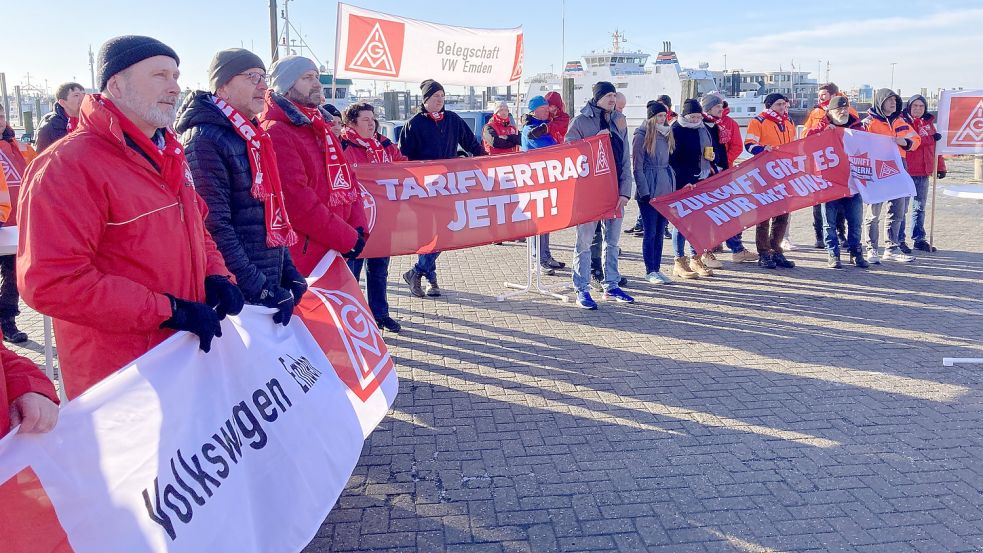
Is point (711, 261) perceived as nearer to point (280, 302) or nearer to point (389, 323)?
point (389, 323)

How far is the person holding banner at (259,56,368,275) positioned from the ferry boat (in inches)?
1090

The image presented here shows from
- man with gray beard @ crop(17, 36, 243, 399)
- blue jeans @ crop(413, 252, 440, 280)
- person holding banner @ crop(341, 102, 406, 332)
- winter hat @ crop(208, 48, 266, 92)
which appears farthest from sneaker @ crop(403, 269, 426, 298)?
man with gray beard @ crop(17, 36, 243, 399)

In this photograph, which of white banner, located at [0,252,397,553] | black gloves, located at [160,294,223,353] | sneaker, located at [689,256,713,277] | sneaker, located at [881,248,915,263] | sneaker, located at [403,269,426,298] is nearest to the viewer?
white banner, located at [0,252,397,553]

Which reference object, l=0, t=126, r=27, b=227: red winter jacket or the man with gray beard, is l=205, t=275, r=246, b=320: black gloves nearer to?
the man with gray beard

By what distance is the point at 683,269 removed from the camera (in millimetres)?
9094

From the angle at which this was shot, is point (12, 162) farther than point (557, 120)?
No

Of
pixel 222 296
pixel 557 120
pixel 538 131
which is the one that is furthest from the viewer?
pixel 557 120

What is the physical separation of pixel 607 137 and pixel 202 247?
5.55m

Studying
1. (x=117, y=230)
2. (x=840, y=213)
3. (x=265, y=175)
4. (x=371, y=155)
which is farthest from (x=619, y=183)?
(x=117, y=230)

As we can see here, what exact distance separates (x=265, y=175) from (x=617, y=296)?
16.1ft

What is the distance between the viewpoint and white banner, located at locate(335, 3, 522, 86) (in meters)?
9.25

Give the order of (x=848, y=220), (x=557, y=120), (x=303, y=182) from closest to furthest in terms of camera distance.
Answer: (x=303, y=182) → (x=848, y=220) → (x=557, y=120)

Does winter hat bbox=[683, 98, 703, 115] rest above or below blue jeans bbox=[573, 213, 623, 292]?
above

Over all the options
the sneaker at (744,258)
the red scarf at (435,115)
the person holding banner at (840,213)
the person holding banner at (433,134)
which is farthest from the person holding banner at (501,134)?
the person holding banner at (840,213)
